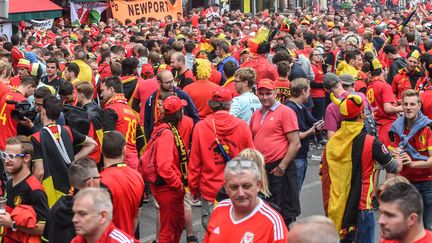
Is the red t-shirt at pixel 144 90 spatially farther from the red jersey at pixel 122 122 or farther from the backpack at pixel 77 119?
the backpack at pixel 77 119

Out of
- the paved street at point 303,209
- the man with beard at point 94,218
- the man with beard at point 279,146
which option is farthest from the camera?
the paved street at point 303,209

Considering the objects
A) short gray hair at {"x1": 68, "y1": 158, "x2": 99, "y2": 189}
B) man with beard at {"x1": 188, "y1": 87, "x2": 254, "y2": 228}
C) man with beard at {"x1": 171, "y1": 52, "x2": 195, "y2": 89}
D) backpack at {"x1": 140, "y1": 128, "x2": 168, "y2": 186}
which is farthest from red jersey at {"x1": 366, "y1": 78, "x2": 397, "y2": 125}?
short gray hair at {"x1": 68, "y1": 158, "x2": 99, "y2": 189}

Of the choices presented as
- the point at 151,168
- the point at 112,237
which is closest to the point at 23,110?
the point at 151,168

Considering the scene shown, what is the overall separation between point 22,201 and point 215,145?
213 cm

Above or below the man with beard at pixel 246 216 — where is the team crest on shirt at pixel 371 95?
below

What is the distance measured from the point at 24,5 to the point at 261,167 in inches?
835

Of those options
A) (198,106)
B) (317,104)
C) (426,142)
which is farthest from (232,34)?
(426,142)

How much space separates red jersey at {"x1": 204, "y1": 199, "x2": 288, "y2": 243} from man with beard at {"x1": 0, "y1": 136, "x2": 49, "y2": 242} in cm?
154

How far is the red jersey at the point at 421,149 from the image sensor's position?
309 inches

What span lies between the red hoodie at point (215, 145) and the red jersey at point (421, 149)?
1.50 m

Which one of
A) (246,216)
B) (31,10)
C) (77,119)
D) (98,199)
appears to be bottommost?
(31,10)

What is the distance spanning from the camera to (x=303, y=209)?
34.5 feet

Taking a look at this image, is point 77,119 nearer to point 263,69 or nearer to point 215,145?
point 215,145

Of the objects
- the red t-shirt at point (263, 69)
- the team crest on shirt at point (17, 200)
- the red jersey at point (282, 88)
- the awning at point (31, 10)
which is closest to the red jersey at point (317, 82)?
the red t-shirt at point (263, 69)
